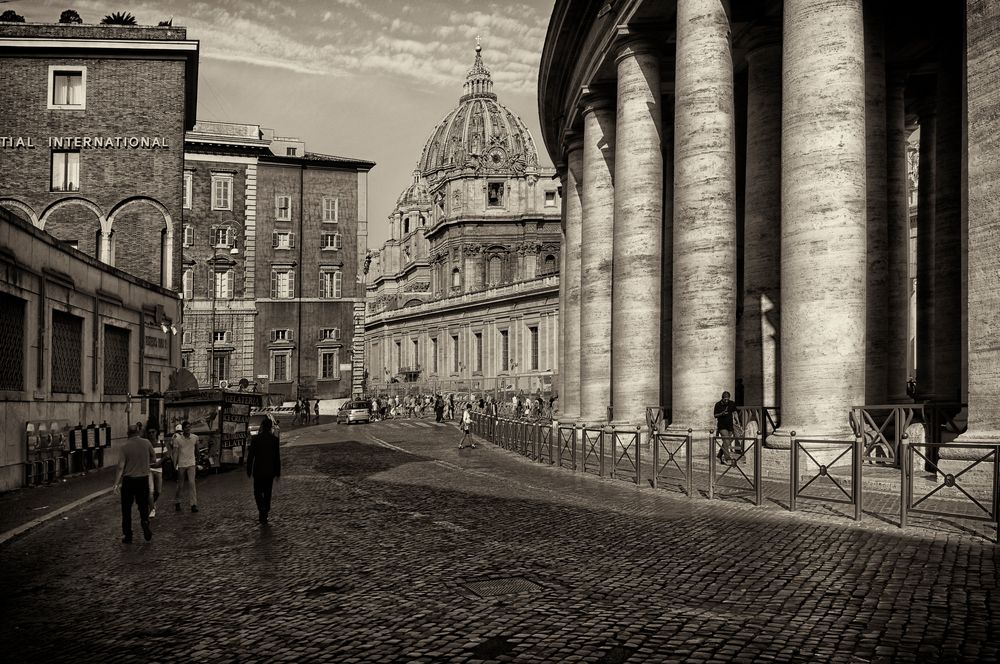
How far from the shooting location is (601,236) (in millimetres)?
27328

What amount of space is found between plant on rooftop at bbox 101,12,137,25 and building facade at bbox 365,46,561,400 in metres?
39.6

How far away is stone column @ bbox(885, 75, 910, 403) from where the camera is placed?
2148 cm

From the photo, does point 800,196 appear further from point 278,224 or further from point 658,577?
point 278,224

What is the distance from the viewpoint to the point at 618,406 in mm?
23328

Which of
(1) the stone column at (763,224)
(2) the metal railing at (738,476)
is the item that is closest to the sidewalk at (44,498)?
(2) the metal railing at (738,476)

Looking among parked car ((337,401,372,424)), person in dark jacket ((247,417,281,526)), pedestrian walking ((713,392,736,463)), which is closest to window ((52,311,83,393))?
person in dark jacket ((247,417,281,526))

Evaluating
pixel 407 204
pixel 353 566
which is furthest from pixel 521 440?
pixel 407 204

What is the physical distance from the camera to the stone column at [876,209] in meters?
19.3

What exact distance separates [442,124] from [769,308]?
140 metres

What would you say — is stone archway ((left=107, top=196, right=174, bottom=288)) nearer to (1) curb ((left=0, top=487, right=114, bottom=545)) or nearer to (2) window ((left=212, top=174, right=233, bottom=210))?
(1) curb ((left=0, top=487, right=114, bottom=545))

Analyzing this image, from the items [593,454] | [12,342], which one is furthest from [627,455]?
[12,342]

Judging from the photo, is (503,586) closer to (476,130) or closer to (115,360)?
(115,360)

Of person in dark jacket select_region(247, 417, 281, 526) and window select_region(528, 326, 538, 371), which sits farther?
window select_region(528, 326, 538, 371)

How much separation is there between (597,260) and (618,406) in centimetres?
576
